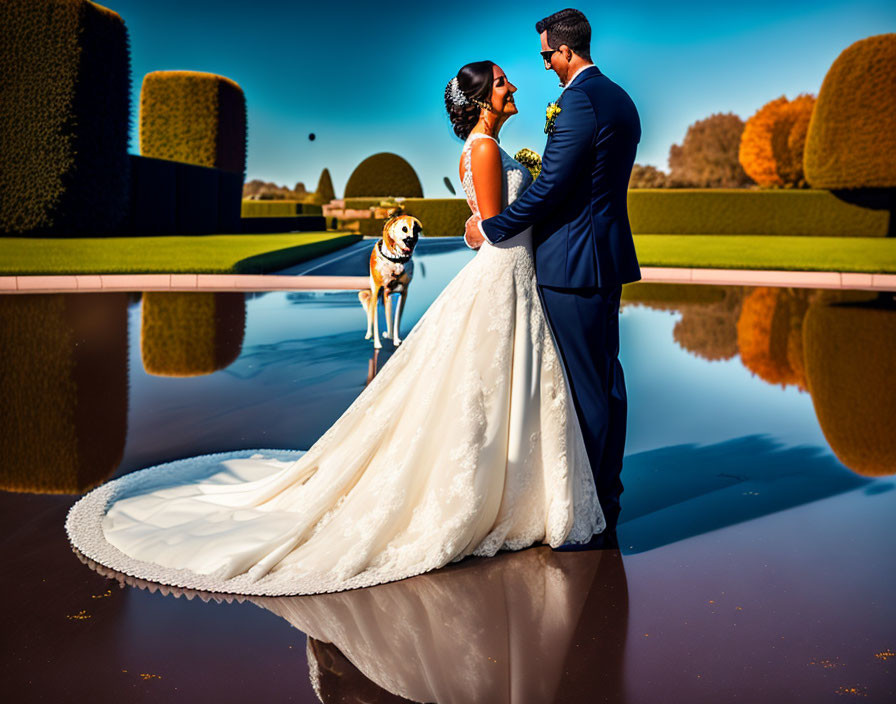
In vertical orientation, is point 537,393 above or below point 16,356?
above

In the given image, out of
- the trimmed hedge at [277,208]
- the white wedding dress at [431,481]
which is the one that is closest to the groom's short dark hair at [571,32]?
the white wedding dress at [431,481]

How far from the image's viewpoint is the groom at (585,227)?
3066mm

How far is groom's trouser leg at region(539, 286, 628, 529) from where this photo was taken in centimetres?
325

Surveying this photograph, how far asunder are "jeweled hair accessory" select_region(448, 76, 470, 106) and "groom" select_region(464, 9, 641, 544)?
→ 36cm

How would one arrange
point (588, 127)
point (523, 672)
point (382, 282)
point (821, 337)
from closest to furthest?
1. point (523, 672)
2. point (588, 127)
3. point (382, 282)
4. point (821, 337)

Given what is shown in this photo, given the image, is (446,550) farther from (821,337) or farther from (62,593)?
(821,337)

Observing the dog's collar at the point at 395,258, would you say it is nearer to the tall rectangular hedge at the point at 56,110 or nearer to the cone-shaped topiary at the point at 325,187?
the tall rectangular hedge at the point at 56,110

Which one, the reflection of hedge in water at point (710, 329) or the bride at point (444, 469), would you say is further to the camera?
the reflection of hedge in water at point (710, 329)

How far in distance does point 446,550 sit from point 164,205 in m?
21.7

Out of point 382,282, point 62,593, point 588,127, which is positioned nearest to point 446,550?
point 62,593

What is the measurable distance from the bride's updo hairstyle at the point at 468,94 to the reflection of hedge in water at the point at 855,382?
2.90m

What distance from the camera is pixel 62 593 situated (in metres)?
2.79

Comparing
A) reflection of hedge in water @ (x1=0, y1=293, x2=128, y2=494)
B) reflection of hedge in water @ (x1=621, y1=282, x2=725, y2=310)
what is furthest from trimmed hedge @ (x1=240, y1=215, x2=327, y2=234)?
reflection of hedge in water @ (x1=0, y1=293, x2=128, y2=494)

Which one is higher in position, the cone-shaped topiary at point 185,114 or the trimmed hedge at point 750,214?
the cone-shaped topiary at point 185,114
